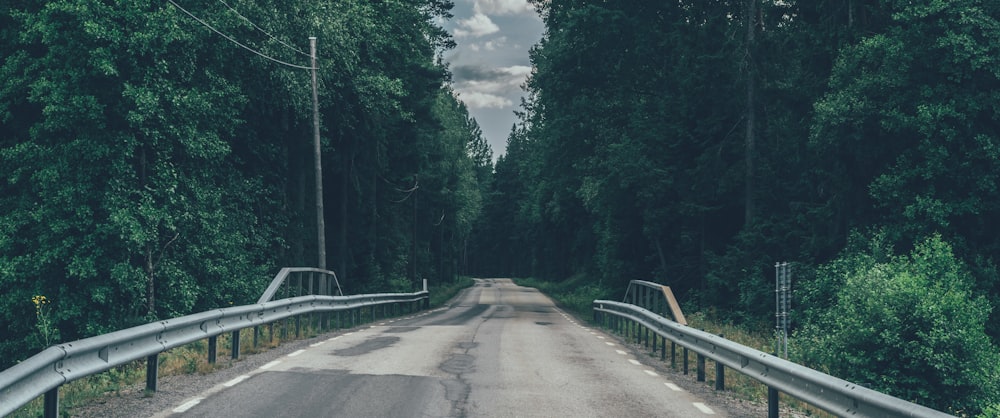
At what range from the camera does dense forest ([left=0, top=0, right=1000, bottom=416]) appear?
18.3 m

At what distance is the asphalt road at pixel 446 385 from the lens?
29.5 ft

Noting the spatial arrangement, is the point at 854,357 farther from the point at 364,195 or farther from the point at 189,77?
the point at 364,195

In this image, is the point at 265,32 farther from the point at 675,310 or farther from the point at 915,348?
the point at 915,348

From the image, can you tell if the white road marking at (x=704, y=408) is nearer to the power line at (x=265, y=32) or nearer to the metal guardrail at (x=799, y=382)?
the metal guardrail at (x=799, y=382)

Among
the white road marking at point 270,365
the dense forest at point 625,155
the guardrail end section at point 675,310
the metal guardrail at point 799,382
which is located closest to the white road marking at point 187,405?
the white road marking at point 270,365

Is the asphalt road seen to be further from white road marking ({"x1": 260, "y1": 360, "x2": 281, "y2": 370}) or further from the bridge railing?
the bridge railing

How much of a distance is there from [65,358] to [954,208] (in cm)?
1936

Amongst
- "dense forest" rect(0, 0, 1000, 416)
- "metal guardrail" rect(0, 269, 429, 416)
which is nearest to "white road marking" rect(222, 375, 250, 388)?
"metal guardrail" rect(0, 269, 429, 416)

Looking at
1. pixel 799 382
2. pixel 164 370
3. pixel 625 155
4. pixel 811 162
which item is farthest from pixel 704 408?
pixel 625 155

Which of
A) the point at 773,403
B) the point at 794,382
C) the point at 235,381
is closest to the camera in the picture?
the point at 794,382

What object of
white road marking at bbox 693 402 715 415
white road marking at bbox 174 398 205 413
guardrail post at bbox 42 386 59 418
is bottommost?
white road marking at bbox 693 402 715 415

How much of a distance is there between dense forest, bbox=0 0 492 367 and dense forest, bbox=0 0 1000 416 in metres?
0.07

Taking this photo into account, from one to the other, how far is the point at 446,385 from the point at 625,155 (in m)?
22.1

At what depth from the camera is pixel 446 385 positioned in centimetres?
1075
